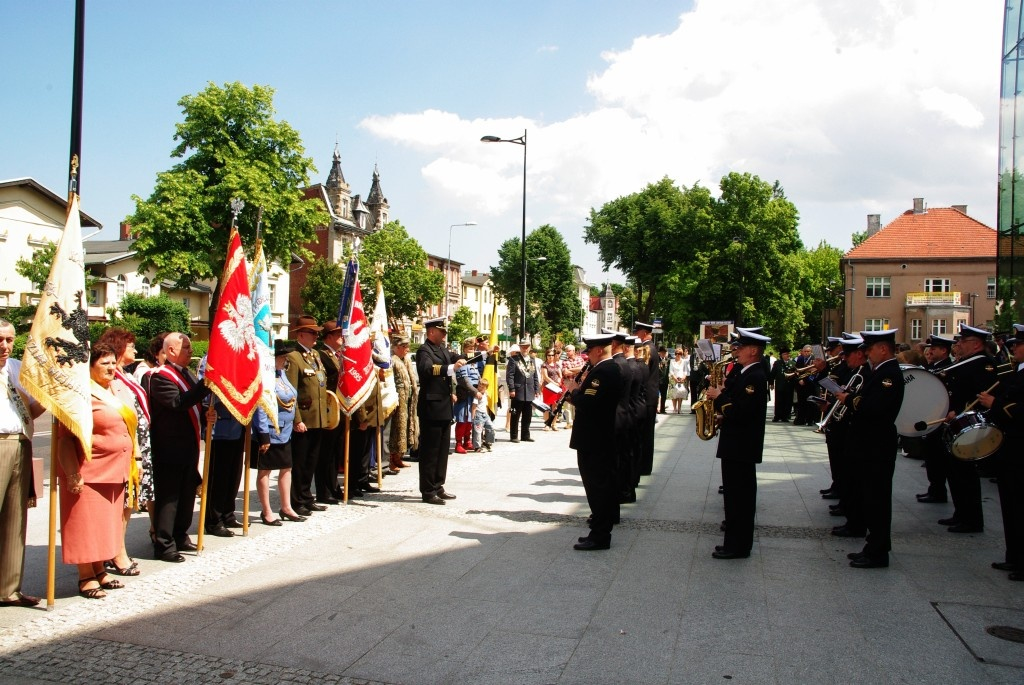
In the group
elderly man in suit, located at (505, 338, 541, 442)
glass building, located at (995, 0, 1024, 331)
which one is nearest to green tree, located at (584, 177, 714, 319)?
glass building, located at (995, 0, 1024, 331)

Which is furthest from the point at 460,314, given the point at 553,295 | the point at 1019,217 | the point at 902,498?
the point at 902,498

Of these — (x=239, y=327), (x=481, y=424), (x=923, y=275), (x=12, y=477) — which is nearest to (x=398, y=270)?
(x=923, y=275)

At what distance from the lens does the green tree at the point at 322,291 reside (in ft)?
207

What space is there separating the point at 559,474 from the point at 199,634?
765 centimetres

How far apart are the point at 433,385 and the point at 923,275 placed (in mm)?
72345

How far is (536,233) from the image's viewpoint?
8300cm

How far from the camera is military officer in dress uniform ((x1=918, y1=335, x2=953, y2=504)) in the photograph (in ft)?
32.4

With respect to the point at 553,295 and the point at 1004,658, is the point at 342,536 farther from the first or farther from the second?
the point at 553,295

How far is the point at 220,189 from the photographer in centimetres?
4069

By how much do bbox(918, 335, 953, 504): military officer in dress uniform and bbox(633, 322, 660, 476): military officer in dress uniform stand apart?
3373 millimetres

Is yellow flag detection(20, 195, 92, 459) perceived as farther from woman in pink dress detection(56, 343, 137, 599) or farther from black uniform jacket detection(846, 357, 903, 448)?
black uniform jacket detection(846, 357, 903, 448)

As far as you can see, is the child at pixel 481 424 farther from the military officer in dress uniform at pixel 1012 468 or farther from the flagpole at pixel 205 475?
the military officer in dress uniform at pixel 1012 468

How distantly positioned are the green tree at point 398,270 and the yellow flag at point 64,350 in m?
60.1

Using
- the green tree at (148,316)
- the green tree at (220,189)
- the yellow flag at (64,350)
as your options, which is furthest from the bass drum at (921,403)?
the green tree at (148,316)
